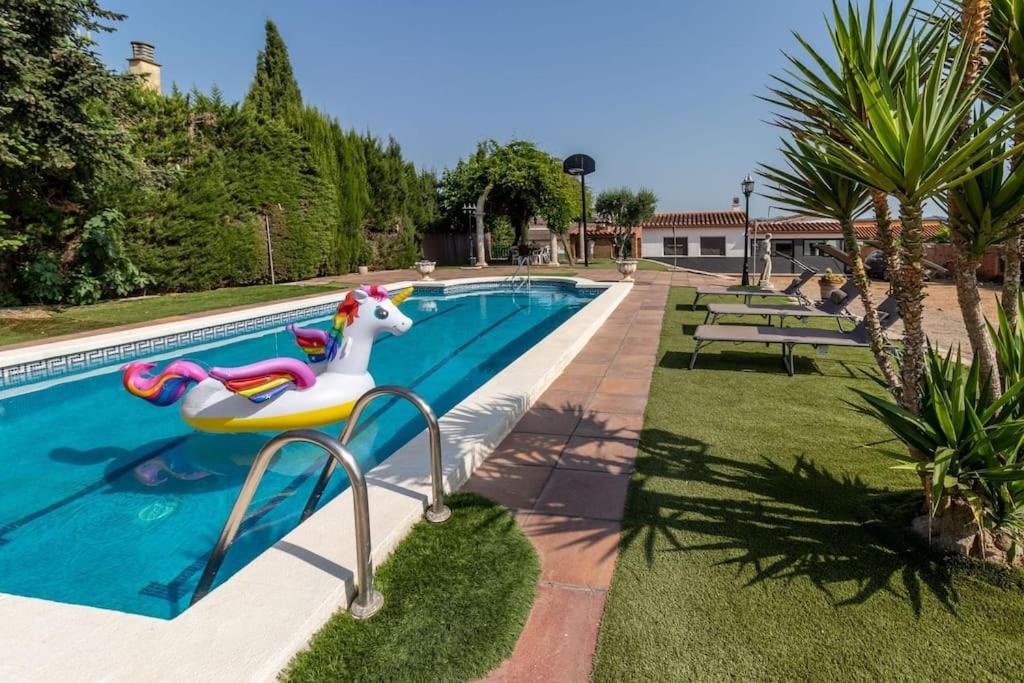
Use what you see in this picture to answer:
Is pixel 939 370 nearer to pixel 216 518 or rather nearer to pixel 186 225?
pixel 216 518

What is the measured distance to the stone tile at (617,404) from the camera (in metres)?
5.49

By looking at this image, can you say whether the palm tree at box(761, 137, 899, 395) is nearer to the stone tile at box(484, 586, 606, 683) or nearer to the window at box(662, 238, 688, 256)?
the stone tile at box(484, 586, 606, 683)

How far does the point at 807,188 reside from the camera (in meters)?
3.24

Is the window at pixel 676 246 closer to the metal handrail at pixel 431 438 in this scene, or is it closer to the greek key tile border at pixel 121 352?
the greek key tile border at pixel 121 352

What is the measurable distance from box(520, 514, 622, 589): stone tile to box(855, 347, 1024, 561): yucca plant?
→ 59.3 inches

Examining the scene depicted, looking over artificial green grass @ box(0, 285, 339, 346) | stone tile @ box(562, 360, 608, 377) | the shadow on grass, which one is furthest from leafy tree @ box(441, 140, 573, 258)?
the shadow on grass

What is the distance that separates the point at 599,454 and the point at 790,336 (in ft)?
12.4

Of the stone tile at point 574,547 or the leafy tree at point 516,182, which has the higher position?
the leafy tree at point 516,182

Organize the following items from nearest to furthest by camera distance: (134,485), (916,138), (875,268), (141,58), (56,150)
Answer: (916,138) < (134,485) < (56,150) < (875,268) < (141,58)

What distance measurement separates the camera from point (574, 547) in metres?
3.13

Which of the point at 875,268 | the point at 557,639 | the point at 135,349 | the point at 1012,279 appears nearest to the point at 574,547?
the point at 557,639

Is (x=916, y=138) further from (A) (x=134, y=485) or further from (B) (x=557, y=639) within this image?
(A) (x=134, y=485)

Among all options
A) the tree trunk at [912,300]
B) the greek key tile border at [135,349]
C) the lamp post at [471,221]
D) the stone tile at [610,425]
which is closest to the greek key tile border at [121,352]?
the greek key tile border at [135,349]

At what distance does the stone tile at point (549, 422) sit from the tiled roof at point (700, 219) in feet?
133
